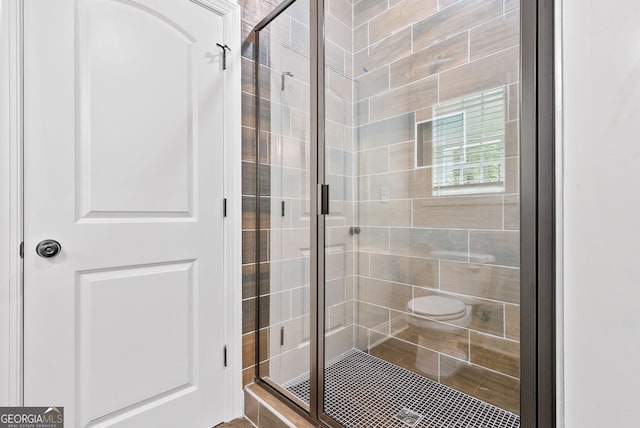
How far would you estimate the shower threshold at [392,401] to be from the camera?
4.42 ft

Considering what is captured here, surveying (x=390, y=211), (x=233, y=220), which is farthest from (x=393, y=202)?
(x=233, y=220)

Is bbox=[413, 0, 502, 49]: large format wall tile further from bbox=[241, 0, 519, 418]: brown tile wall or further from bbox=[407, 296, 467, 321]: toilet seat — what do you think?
bbox=[407, 296, 467, 321]: toilet seat

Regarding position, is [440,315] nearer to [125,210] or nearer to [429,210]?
[429,210]

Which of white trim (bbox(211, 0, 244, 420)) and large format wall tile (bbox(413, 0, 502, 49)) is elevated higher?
large format wall tile (bbox(413, 0, 502, 49))

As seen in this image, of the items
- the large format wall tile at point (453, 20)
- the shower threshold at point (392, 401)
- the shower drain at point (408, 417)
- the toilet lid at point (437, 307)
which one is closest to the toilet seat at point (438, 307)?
the toilet lid at point (437, 307)

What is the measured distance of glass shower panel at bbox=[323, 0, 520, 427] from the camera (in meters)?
1.42

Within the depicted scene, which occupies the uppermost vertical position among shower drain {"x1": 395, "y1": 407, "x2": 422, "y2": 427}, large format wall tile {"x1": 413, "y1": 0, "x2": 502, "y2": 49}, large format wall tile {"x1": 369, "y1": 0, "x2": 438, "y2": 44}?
large format wall tile {"x1": 369, "y1": 0, "x2": 438, "y2": 44}

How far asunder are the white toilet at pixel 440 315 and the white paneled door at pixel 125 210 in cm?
105

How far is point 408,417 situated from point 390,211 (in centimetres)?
103

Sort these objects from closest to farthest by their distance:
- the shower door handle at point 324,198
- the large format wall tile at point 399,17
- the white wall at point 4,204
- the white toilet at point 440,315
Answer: the white wall at point 4,204, the shower door handle at point 324,198, the white toilet at point 440,315, the large format wall tile at point 399,17

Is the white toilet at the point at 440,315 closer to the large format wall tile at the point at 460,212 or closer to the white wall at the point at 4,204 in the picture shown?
the large format wall tile at the point at 460,212

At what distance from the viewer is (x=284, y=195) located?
1566 millimetres

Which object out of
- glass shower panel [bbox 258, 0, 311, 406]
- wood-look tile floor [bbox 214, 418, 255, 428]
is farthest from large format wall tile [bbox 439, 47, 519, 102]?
wood-look tile floor [bbox 214, 418, 255, 428]

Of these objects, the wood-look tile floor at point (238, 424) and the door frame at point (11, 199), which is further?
the wood-look tile floor at point (238, 424)
